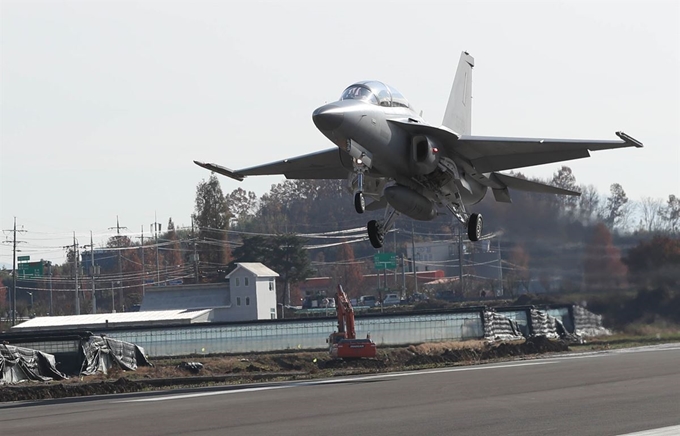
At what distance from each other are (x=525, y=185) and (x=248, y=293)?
50.0m

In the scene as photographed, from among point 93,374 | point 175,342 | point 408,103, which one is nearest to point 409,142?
point 408,103

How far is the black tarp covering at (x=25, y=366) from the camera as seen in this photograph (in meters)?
35.8

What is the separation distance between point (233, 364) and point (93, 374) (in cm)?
1006

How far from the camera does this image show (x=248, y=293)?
82000 millimetres

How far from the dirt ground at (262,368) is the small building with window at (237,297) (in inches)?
1081

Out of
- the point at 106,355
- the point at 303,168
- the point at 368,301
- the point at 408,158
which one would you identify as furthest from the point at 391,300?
the point at 408,158

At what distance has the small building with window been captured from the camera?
8144 centimetres

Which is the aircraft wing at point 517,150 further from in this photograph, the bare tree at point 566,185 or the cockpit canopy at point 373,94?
the bare tree at point 566,185

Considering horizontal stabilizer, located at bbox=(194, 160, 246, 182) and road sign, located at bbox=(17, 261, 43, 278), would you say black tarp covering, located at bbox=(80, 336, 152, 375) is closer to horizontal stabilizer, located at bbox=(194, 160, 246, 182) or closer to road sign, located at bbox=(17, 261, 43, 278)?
horizontal stabilizer, located at bbox=(194, 160, 246, 182)

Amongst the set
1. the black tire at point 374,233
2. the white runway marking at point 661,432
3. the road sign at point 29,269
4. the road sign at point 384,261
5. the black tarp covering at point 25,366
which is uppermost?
the road sign at point 29,269

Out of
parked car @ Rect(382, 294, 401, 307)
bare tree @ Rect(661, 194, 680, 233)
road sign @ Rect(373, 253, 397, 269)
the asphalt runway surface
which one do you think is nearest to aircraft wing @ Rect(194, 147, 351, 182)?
the asphalt runway surface

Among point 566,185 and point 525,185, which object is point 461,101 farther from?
point 566,185

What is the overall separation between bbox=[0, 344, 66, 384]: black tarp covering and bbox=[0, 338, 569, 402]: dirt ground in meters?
0.98

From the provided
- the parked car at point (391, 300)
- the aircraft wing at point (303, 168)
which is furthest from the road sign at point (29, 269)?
the aircraft wing at point (303, 168)
